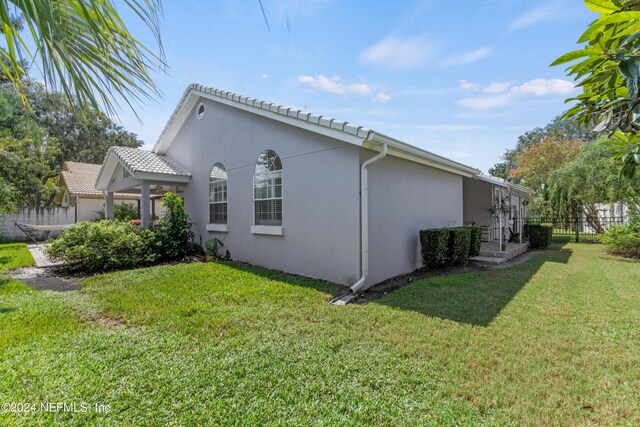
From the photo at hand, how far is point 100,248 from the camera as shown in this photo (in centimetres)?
893

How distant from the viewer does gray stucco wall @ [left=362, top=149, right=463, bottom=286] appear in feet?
24.6

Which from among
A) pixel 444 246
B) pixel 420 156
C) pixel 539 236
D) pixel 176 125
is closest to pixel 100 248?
pixel 176 125

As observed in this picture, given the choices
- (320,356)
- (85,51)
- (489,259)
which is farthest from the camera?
(489,259)

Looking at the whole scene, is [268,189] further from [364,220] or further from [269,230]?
[364,220]

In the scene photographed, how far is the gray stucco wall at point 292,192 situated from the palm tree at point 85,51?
5357 mm

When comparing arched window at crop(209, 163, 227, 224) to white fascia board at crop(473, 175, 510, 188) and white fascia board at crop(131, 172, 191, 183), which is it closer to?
white fascia board at crop(131, 172, 191, 183)

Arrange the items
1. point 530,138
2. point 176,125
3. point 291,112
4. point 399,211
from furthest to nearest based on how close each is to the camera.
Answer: point 530,138, point 176,125, point 399,211, point 291,112

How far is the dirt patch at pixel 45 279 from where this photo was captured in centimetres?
722

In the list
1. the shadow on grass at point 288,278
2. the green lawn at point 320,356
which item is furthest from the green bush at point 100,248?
the shadow on grass at point 288,278

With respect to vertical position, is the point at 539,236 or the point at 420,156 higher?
the point at 420,156

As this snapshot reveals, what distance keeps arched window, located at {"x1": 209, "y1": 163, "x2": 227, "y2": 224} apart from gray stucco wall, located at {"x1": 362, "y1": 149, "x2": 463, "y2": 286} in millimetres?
5581

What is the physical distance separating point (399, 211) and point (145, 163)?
30.9ft

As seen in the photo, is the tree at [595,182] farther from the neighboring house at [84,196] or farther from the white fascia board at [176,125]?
the neighboring house at [84,196]

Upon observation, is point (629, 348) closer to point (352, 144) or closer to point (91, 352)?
point (352, 144)
